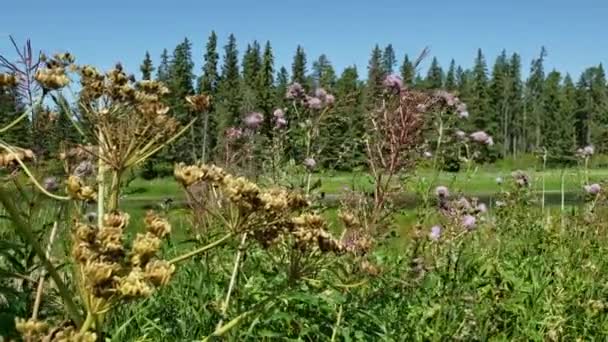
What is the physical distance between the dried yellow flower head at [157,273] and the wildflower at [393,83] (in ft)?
11.7

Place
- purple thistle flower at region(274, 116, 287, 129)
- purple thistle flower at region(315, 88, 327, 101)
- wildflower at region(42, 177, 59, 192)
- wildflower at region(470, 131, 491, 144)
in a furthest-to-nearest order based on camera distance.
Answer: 1. wildflower at region(470, 131, 491, 144)
2. purple thistle flower at region(274, 116, 287, 129)
3. purple thistle flower at region(315, 88, 327, 101)
4. wildflower at region(42, 177, 59, 192)

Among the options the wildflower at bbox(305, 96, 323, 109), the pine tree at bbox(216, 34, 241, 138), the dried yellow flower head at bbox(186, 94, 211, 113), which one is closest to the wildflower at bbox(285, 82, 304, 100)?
the wildflower at bbox(305, 96, 323, 109)

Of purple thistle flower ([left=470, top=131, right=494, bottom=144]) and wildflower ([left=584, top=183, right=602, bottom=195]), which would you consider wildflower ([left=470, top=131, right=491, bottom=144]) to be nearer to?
purple thistle flower ([left=470, top=131, right=494, bottom=144])

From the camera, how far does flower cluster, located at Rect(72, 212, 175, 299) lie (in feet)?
3.69

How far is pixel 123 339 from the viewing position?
3225mm

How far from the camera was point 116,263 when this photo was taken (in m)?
1.18

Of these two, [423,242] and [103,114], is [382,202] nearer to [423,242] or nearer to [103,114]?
[423,242]

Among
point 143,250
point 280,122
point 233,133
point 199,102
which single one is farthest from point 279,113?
point 143,250

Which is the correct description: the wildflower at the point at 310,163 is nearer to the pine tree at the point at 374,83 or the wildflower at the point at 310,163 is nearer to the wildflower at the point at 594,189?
the pine tree at the point at 374,83

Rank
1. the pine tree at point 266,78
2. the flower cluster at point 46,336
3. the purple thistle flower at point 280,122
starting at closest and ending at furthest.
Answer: the flower cluster at point 46,336
the purple thistle flower at point 280,122
the pine tree at point 266,78

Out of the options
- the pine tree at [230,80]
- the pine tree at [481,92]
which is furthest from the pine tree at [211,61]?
the pine tree at [481,92]

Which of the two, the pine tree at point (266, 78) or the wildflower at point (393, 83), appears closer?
the wildflower at point (393, 83)

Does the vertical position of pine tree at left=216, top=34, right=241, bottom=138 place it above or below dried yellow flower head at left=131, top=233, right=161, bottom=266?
above

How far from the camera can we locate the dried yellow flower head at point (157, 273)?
114 centimetres
